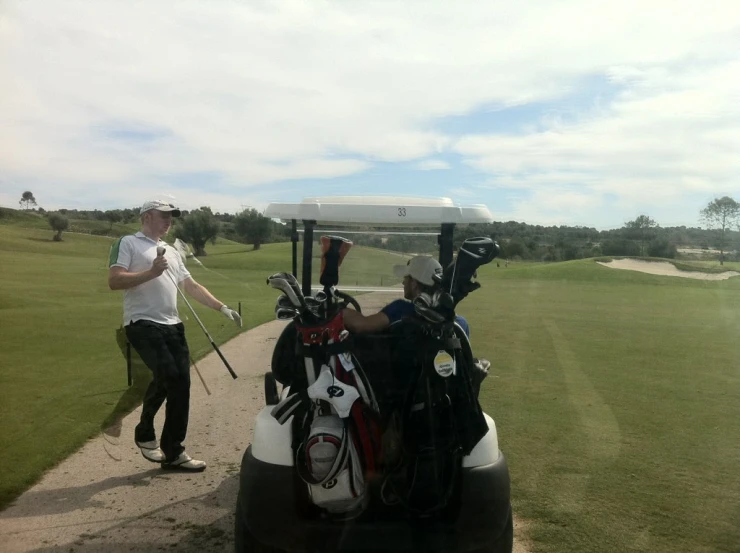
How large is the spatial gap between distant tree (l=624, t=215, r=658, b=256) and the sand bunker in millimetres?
2064

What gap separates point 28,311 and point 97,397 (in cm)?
947

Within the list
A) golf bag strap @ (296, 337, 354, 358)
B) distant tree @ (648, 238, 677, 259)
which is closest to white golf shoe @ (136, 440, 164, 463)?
golf bag strap @ (296, 337, 354, 358)

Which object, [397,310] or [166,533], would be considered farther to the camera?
[166,533]

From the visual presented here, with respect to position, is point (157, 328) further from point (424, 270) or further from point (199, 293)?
point (424, 270)

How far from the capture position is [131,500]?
4.12 meters

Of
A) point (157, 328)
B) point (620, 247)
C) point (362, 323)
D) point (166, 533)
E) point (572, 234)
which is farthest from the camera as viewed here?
point (620, 247)

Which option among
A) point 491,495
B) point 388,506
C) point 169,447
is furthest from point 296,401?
point 169,447

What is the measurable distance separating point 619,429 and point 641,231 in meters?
43.1

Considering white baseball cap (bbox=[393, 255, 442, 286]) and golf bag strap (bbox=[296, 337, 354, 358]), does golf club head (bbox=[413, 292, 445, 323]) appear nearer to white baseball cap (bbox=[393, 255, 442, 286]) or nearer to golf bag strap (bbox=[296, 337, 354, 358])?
white baseball cap (bbox=[393, 255, 442, 286])

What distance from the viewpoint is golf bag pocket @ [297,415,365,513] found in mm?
2531

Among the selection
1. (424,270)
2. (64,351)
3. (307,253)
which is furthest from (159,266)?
(64,351)

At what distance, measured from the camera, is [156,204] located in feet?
15.0

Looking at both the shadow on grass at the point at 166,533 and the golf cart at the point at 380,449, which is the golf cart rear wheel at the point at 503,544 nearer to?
the golf cart at the point at 380,449

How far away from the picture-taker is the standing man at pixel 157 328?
4.54m
